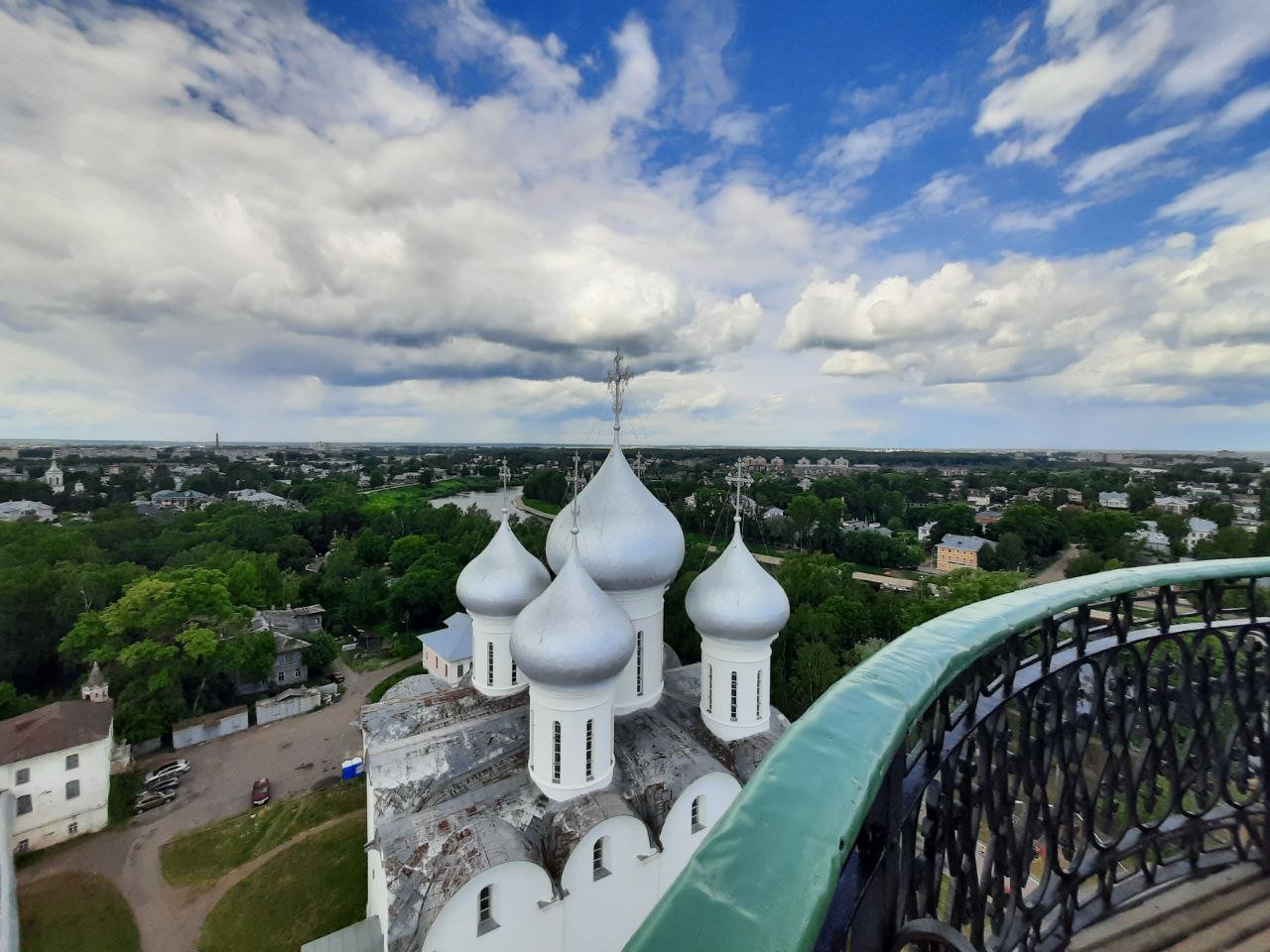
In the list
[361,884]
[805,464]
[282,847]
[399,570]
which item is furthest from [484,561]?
[805,464]

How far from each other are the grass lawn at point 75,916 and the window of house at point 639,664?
11023 mm

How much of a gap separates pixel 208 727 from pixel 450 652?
8.14 m

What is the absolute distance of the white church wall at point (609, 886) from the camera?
905 centimetres

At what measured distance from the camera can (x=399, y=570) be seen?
35938mm

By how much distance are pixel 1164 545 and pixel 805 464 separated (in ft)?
326

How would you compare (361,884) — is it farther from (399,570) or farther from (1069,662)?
(399,570)

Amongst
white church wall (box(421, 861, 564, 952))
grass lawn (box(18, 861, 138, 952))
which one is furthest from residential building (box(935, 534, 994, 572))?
grass lawn (box(18, 861, 138, 952))

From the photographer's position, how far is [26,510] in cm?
3838

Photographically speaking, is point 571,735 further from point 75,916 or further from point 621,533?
point 75,916

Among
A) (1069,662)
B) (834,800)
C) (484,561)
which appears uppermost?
(834,800)

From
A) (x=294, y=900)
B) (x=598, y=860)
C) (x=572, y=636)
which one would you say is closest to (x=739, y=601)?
(x=572, y=636)

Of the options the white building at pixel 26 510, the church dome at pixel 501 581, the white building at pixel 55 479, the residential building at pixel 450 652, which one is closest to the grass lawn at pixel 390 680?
the residential building at pixel 450 652

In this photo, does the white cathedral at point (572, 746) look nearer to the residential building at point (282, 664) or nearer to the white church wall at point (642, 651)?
the white church wall at point (642, 651)

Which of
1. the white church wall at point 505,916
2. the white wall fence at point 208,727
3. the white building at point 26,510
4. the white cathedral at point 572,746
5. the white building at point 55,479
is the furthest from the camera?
the white building at point 55,479
